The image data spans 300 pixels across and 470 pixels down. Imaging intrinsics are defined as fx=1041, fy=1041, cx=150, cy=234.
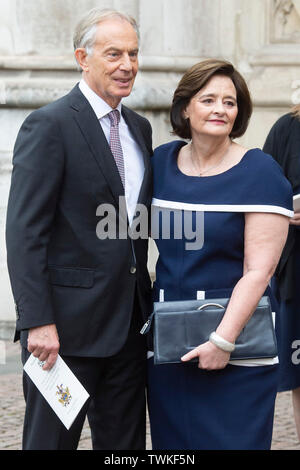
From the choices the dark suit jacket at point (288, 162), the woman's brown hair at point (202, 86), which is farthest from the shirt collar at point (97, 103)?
the dark suit jacket at point (288, 162)

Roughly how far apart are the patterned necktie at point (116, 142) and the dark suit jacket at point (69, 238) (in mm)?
70

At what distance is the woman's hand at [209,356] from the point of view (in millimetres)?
3686

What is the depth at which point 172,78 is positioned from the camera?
8984mm

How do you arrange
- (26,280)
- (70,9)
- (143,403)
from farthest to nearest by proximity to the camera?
(70,9), (143,403), (26,280)

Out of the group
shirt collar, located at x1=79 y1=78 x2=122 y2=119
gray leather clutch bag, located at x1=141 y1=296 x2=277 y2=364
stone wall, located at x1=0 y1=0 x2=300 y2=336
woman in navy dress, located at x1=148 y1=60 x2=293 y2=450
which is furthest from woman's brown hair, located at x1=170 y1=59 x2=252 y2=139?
stone wall, located at x1=0 y1=0 x2=300 y2=336

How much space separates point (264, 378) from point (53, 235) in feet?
3.04

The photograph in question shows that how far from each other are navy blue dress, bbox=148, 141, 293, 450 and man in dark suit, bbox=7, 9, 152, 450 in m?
0.13

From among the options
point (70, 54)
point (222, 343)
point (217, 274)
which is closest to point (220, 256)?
point (217, 274)

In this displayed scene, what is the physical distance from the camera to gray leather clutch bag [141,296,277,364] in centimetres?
371

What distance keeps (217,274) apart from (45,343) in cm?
66

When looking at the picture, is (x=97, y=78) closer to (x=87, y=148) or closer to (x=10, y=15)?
(x=87, y=148)

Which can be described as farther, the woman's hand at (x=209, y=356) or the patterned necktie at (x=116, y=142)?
the patterned necktie at (x=116, y=142)

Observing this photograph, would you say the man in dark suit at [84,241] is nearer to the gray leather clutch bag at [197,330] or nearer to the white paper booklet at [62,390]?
the white paper booklet at [62,390]
